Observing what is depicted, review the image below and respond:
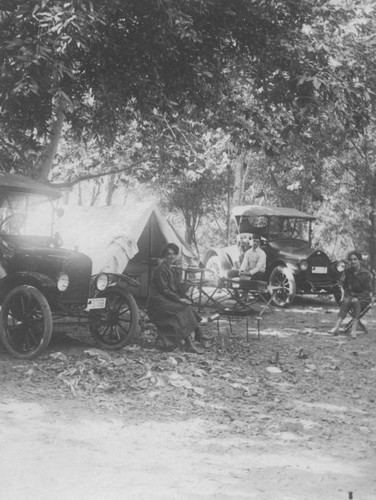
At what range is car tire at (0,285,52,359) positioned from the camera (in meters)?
7.25

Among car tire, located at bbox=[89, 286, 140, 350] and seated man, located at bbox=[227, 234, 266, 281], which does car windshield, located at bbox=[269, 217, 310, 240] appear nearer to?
seated man, located at bbox=[227, 234, 266, 281]

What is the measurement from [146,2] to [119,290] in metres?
4.00

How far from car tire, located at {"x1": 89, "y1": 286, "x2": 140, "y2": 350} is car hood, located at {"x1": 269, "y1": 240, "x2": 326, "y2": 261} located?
7.01 meters

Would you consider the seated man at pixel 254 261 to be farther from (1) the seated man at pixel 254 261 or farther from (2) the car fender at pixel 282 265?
(2) the car fender at pixel 282 265

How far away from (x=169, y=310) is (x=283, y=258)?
7.14 m

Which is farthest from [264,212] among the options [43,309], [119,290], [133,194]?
[133,194]

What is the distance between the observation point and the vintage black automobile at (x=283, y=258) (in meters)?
Answer: 14.1

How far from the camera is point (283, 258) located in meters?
14.6

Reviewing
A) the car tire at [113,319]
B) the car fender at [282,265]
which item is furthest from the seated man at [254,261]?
the car tire at [113,319]

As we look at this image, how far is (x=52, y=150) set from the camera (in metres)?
11.6

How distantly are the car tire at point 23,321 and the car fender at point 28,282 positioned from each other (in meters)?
0.22

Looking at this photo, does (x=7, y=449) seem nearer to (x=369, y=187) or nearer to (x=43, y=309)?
(x=43, y=309)

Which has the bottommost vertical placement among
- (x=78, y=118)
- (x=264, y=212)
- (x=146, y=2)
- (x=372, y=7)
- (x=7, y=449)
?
(x=7, y=449)

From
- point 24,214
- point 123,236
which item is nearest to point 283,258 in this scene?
point 123,236
